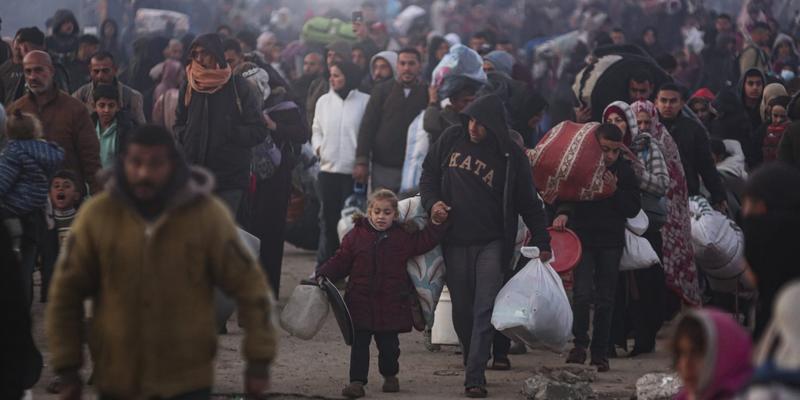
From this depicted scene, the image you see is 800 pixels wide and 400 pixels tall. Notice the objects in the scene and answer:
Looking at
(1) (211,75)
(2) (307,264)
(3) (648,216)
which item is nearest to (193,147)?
(1) (211,75)

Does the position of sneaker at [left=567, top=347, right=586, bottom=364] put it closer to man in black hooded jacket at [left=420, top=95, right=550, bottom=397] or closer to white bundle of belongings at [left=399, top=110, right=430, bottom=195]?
man in black hooded jacket at [left=420, top=95, right=550, bottom=397]

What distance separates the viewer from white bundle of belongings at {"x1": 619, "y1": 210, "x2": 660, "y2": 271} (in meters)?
10.8

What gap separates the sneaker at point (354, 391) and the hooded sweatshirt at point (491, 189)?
3.31ft

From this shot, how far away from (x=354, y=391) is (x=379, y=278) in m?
0.65

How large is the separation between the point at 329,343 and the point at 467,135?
228 centimetres

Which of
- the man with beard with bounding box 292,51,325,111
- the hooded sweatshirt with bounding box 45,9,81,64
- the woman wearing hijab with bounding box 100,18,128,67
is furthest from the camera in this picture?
the woman wearing hijab with bounding box 100,18,128,67

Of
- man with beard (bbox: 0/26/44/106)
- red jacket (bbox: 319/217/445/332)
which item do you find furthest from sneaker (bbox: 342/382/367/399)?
man with beard (bbox: 0/26/44/106)

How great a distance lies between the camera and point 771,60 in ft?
65.9

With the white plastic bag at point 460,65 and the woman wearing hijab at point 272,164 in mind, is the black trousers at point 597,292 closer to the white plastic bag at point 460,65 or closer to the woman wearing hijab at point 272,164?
the woman wearing hijab at point 272,164

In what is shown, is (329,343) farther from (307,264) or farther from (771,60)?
(771,60)

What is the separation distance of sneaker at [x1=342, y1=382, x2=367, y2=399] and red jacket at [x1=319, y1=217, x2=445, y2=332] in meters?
0.32

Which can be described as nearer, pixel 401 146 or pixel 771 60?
pixel 401 146

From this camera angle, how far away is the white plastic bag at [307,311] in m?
9.47

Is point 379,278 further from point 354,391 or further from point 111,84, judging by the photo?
point 111,84
